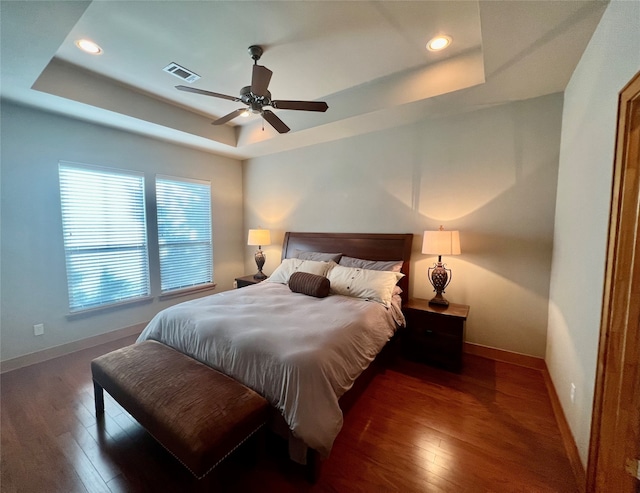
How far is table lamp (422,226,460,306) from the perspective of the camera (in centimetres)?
250

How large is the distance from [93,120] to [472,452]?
4720 mm

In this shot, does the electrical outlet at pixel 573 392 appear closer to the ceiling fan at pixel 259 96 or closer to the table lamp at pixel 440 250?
the table lamp at pixel 440 250

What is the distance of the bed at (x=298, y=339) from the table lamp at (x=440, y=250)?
34 centimetres

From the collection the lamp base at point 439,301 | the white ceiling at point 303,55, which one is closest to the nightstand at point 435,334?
the lamp base at point 439,301

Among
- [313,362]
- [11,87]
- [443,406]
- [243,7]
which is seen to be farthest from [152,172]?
[443,406]

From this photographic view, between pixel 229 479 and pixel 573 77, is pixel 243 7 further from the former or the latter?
pixel 229 479

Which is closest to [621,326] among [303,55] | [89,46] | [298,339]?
[298,339]

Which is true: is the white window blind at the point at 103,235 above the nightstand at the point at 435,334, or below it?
above

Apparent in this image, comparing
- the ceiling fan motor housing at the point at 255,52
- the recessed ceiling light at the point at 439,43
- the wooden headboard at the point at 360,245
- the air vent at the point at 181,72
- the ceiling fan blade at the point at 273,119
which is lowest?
the wooden headboard at the point at 360,245

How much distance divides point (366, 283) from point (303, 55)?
86.7 inches

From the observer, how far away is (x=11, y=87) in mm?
2201

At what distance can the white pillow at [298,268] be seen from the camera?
303cm

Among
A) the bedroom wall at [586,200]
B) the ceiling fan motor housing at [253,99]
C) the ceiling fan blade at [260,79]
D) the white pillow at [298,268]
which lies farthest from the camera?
the white pillow at [298,268]

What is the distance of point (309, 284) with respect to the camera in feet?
8.87
